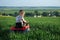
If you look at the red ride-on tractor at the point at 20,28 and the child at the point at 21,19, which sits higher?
the child at the point at 21,19

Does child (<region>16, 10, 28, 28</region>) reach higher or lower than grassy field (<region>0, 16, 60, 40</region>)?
higher

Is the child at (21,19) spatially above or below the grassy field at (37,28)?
above

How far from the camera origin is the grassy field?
182cm

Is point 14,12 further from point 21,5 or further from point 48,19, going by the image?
point 48,19

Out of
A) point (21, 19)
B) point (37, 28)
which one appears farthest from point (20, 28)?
point (37, 28)

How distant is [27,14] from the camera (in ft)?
6.25

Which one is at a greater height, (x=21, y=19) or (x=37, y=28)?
(x=21, y=19)

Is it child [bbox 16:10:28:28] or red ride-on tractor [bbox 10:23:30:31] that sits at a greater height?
child [bbox 16:10:28:28]

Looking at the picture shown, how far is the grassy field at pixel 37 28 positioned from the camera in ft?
5.96

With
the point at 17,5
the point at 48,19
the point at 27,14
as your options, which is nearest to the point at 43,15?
the point at 48,19

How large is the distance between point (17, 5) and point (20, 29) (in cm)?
37

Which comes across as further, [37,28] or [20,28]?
[37,28]

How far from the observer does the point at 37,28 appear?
6.28 ft

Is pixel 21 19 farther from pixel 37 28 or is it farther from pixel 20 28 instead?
pixel 37 28
